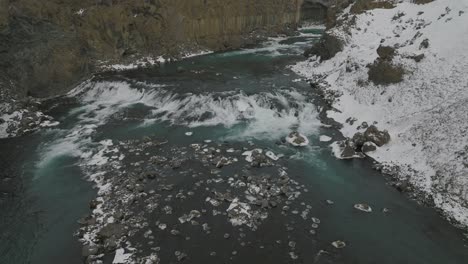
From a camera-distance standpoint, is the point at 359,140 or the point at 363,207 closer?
the point at 363,207

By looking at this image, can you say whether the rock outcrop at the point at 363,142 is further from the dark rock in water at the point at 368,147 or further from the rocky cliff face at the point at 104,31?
the rocky cliff face at the point at 104,31

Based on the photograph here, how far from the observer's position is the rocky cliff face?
125 feet

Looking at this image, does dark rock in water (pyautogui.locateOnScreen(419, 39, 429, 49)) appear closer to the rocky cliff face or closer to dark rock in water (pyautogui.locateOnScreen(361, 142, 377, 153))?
dark rock in water (pyautogui.locateOnScreen(361, 142, 377, 153))

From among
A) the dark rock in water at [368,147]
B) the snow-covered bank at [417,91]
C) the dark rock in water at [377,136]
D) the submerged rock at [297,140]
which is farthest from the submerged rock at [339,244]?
the dark rock in water at [377,136]

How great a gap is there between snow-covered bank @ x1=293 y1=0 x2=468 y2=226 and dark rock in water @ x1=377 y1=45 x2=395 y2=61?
0.50m

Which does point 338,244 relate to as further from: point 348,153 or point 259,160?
point 348,153

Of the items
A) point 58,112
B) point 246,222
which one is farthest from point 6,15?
point 246,222

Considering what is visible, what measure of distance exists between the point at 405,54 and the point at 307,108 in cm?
969

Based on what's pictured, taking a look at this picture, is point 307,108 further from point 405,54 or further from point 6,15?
point 6,15

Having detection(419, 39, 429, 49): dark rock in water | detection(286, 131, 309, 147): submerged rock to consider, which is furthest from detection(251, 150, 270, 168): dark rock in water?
detection(419, 39, 429, 49): dark rock in water

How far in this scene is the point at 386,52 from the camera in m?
35.1

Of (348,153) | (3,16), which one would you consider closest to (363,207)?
(348,153)

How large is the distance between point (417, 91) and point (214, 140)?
1621 cm

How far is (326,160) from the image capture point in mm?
26312
